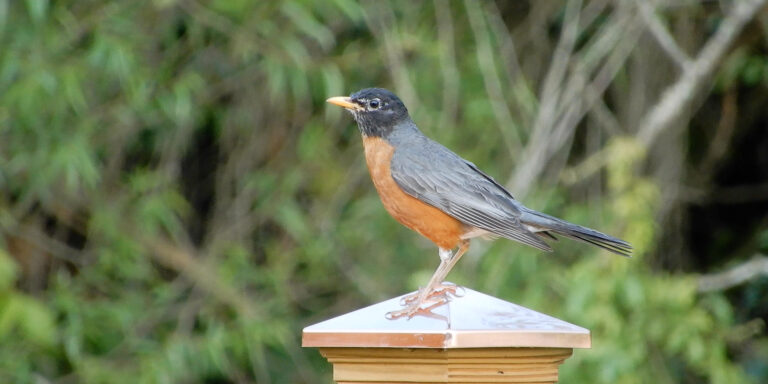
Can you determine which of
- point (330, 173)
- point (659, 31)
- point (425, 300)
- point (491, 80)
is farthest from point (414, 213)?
point (330, 173)

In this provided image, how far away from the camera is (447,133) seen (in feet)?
18.3

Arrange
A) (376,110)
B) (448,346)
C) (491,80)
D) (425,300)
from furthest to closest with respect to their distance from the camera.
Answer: (491,80)
(376,110)
(425,300)
(448,346)

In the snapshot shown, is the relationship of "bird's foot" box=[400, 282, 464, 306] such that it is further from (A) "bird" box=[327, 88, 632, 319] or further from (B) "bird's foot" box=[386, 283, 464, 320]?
(A) "bird" box=[327, 88, 632, 319]

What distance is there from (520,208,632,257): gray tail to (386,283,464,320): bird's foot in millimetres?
763

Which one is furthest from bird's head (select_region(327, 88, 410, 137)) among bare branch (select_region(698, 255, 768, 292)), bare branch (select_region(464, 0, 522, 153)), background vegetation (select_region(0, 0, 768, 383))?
bare branch (select_region(698, 255, 768, 292))

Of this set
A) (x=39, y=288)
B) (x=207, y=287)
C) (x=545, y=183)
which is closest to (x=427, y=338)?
(x=545, y=183)

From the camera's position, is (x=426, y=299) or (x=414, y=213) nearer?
(x=426, y=299)

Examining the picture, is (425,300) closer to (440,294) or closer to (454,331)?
(440,294)

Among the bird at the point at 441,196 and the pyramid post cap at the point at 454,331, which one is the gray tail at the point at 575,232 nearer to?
the bird at the point at 441,196

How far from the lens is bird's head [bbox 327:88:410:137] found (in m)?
3.50

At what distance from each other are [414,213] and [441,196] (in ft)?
0.36

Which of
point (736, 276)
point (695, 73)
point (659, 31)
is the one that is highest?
point (659, 31)

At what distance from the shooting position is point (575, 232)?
9.95ft

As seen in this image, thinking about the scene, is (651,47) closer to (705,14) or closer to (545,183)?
(705,14)
